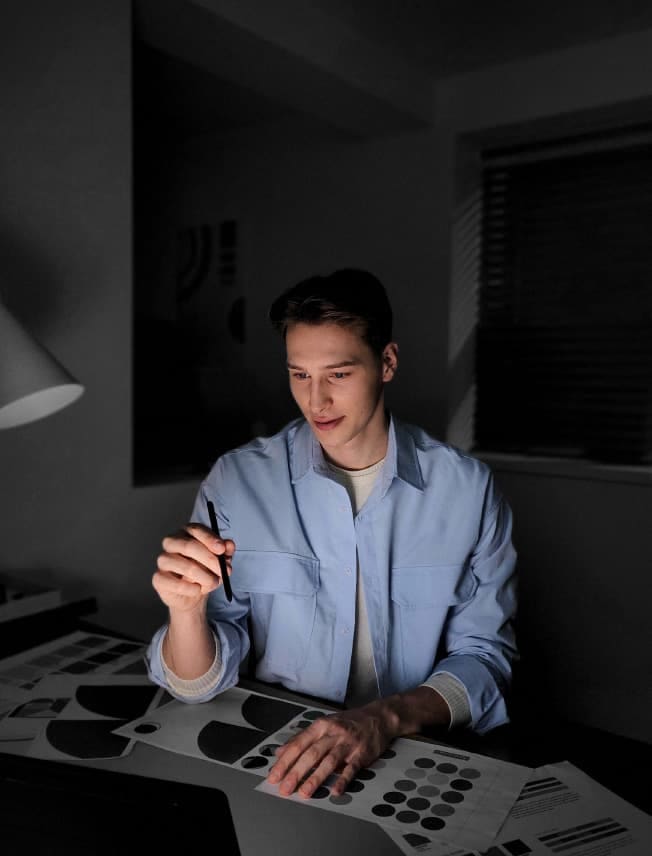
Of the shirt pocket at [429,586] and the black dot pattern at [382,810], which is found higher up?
the shirt pocket at [429,586]

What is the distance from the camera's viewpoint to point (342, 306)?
1374 mm

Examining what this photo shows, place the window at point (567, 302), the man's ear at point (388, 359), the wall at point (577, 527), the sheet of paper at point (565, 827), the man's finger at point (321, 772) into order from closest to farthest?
the sheet of paper at point (565, 827)
the man's finger at point (321, 772)
the man's ear at point (388, 359)
the wall at point (577, 527)
the window at point (567, 302)

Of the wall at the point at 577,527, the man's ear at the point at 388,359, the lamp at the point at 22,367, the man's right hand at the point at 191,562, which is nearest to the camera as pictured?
the man's right hand at the point at 191,562

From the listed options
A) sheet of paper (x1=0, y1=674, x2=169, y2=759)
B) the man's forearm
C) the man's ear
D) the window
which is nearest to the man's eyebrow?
the man's ear

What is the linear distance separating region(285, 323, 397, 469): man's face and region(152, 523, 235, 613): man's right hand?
422 millimetres

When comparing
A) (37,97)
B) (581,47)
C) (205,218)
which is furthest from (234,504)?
(205,218)

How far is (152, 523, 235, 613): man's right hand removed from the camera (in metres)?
1.01

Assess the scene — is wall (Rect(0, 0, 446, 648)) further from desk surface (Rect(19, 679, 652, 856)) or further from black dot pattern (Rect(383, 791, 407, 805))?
black dot pattern (Rect(383, 791, 407, 805))

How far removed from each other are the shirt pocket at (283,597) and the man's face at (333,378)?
0.25 meters

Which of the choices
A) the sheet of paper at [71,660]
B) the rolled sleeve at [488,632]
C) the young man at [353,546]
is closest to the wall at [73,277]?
the sheet of paper at [71,660]

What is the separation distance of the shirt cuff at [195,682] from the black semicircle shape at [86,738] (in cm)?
9

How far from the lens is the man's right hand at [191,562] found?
1015 mm

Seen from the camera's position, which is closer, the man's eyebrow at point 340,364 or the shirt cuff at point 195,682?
the shirt cuff at point 195,682

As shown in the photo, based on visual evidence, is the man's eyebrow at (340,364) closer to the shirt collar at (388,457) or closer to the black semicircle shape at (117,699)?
the shirt collar at (388,457)
